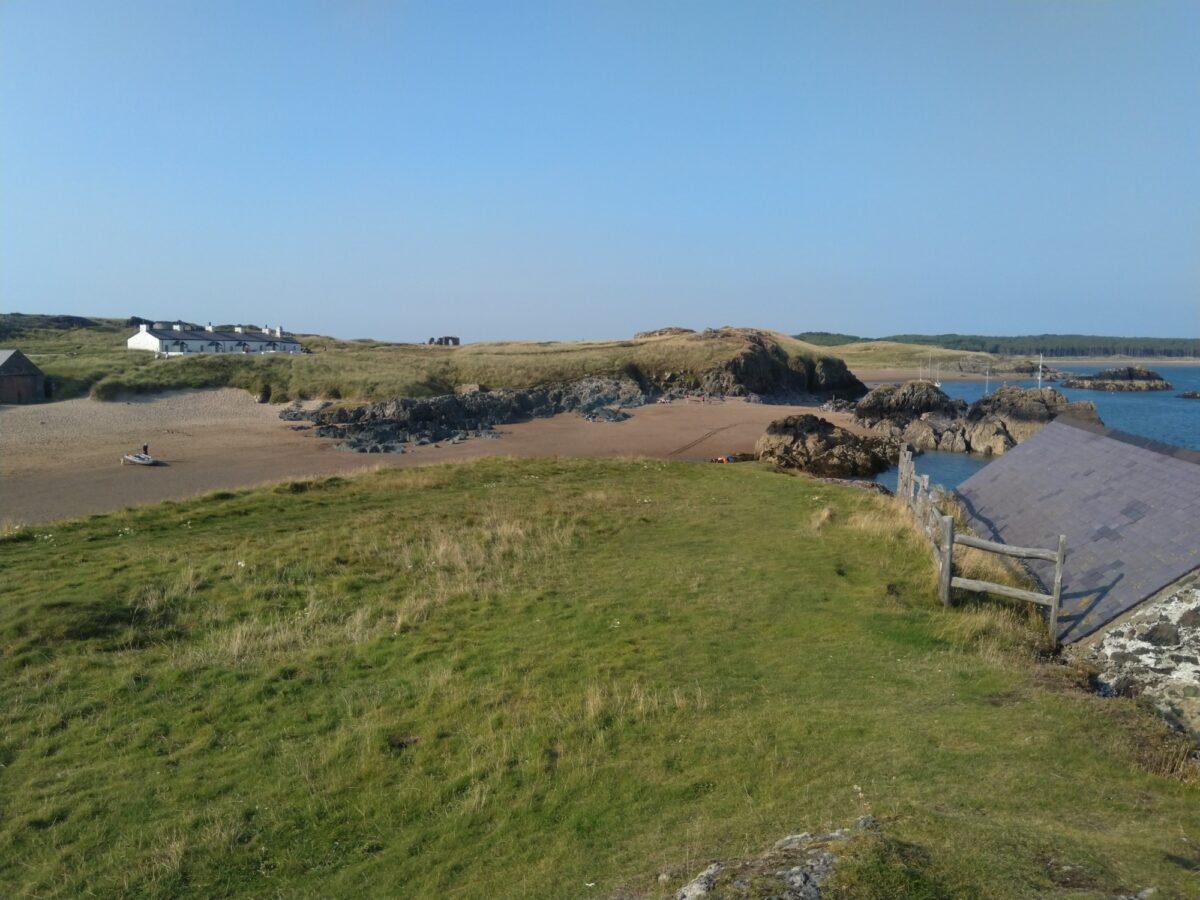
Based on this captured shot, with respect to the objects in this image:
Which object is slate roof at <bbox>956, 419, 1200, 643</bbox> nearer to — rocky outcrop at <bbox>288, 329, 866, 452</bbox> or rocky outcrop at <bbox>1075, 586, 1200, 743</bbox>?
rocky outcrop at <bbox>1075, 586, 1200, 743</bbox>

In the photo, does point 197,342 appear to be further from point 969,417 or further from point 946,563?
point 946,563

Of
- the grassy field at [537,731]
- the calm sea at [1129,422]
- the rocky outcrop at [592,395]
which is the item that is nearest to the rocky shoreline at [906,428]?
the calm sea at [1129,422]

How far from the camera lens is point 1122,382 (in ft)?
390

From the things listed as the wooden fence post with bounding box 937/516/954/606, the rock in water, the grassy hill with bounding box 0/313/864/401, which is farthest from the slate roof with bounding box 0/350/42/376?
the rock in water

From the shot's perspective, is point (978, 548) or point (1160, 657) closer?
point (1160, 657)

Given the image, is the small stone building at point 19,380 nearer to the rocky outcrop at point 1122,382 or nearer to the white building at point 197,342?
the white building at point 197,342

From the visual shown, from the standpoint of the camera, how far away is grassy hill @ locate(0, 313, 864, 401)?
6103 centimetres

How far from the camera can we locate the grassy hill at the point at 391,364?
200 feet

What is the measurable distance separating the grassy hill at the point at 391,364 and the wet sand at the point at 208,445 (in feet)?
13.0

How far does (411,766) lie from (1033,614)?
9965 millimetres

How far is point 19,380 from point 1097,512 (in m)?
61.3

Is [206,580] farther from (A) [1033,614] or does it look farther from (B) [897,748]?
(A) [1033,614]

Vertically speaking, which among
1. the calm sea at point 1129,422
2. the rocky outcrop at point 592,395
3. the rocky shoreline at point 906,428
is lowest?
the calm sea at point 1129,422

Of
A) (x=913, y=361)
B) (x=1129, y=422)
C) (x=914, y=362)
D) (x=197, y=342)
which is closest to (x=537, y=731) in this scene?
(x=1129, y=422)
